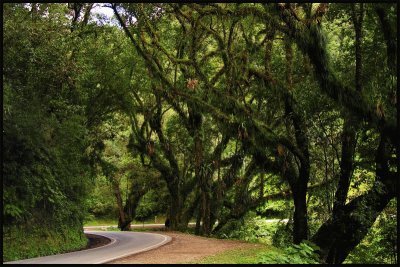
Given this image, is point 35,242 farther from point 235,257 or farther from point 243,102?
point 243,102

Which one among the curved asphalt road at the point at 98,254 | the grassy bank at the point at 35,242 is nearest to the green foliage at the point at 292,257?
the curved asphalt road at the point at 98,254

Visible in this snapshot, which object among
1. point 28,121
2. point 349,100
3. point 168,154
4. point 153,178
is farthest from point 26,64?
point 153,178

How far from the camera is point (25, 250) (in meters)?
16.9

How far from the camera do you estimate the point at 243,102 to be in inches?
703

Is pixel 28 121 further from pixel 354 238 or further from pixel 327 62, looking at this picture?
pixel 354 238

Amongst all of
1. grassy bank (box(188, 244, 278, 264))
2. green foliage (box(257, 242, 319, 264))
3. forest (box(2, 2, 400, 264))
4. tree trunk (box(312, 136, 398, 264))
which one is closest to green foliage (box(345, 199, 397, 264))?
forest (box(2, 2, 400, 264))

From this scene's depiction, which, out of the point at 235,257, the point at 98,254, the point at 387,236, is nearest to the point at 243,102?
the point at 235,257

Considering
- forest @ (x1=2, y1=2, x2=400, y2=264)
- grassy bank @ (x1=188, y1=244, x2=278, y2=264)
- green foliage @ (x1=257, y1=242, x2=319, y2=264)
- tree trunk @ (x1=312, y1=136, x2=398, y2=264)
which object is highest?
forest @ (x1=2, y1=2, x2=400, y2=264)

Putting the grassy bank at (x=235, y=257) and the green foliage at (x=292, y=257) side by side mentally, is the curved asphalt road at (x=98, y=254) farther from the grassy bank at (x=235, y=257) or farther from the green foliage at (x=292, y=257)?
the green foliage at (x=292, y=257)

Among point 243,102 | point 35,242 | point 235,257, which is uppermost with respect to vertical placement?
point 243,102

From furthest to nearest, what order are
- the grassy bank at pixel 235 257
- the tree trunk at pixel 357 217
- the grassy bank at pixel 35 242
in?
the grassy bank at pixel 35 242 → the tree trunk at pixel 357 217 → the grassy bank at pixel 235 257

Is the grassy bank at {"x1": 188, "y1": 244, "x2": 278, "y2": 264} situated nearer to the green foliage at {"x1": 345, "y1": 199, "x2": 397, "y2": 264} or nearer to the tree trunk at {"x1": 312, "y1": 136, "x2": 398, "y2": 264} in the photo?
the tree trunk at {"x1": 312, "y1": 136, "x2": 398, "y2": 264}

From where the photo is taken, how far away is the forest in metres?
14.4

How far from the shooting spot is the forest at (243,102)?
14.4 meters
